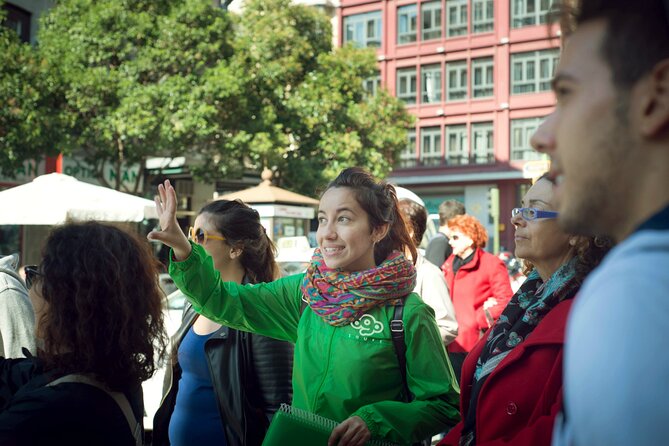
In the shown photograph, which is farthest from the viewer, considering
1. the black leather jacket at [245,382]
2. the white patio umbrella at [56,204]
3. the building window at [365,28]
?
the building window at [365,28]

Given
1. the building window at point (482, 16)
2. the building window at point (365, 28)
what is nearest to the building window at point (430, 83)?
the building window at point (482, 16)

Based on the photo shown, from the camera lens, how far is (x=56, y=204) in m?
10.2

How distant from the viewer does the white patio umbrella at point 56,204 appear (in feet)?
33.2

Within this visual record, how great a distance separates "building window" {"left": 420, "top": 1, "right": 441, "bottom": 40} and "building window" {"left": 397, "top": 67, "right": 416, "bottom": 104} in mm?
2048

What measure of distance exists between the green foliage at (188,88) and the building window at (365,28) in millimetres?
17113

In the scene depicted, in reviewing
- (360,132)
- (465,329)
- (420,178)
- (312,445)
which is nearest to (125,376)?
(312,445)

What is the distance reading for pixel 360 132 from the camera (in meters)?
25.8

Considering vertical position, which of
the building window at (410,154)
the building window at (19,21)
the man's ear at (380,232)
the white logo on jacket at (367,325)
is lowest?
the white logo on jacket at (367,325)

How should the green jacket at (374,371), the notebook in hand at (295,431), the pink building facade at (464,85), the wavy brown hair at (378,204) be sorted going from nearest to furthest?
the notebook in hand at (295,431)
the green jacket at (374,371)
the wavy brown hair at (378,204)
the pink building facade at (464,85)

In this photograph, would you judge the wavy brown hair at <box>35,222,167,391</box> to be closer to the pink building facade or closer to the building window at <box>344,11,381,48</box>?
the pink building facade

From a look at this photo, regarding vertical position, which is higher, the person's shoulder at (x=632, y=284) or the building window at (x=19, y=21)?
the building window at (x=19, y=21)

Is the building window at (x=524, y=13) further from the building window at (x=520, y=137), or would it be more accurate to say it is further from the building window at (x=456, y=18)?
the building window at (x=520, y=137)

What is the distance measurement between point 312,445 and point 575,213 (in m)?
1.59

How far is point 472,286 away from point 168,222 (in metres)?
3.74
